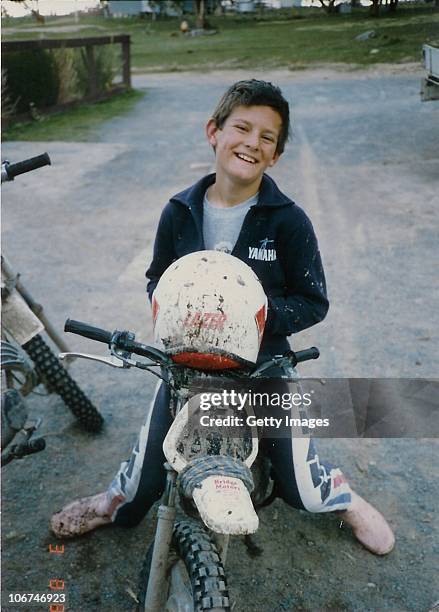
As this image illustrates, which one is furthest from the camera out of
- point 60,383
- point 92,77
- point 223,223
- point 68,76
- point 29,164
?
point 92,77

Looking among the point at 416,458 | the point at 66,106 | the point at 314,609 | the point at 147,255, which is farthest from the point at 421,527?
the point at 66,106

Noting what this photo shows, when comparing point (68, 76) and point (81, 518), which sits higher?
point (68, 76)

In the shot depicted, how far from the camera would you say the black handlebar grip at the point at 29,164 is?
1480mm

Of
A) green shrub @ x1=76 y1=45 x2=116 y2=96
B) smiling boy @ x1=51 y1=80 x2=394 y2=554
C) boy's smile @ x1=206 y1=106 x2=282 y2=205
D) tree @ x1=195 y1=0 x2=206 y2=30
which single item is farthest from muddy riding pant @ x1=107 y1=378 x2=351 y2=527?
green shrub @ x1=76 y1=45 x2=116 y2=96

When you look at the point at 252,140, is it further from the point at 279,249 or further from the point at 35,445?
the point at 35,445

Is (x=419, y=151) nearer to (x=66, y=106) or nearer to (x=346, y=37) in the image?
(x=346, y=37)

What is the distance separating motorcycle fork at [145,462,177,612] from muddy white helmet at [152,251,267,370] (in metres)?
0.20

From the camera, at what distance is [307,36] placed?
159 centimetres

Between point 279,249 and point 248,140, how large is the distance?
24cm

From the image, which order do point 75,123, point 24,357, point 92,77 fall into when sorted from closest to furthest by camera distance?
point 24,357 < point 75,123 < point 92,77

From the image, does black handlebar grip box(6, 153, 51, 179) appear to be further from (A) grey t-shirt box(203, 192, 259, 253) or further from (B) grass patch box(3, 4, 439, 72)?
(B) grass patch box(3, 4, 439, 72)

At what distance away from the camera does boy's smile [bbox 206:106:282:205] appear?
47.5 inches

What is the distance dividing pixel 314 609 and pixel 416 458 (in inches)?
23.3

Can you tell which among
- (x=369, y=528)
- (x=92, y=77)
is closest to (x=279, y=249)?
(x=369, y=528)
